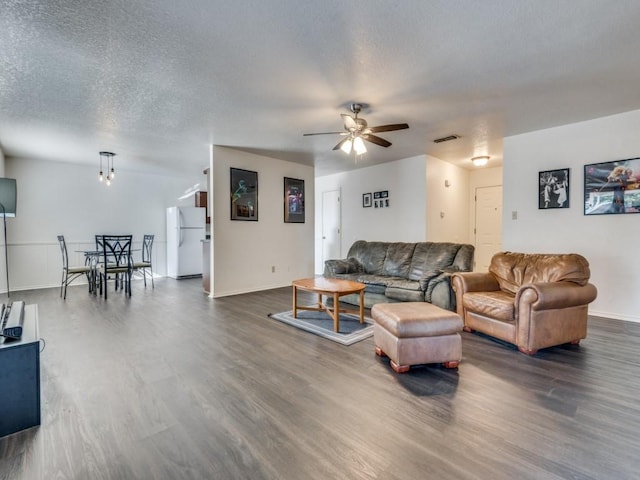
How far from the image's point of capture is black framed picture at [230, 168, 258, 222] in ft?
17.1

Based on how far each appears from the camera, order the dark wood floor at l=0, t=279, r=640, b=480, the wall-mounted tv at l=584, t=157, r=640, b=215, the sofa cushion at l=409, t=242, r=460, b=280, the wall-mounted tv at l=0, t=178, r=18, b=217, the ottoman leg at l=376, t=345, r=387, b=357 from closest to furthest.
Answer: the dark wood floor at l=0, t=279, r=640, b=480 → the ottoman leg at l=376, t=345, r=387, b=357 → the wall-mounted tv at l=0, t=178, r=18, b=217 → the wall-mounted tv at l=584, t=157, r=640, b=215 → the sofa cushion at l=409, t=242, r=460, b=280

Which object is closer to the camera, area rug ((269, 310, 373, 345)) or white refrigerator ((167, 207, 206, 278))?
area rug ((269, 310, 373, 345))

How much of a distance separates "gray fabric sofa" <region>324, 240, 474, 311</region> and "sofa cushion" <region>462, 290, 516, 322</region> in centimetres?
35

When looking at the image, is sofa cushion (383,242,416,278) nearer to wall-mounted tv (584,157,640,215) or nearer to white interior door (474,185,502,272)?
wall-mounted tv (584,157,640,215)

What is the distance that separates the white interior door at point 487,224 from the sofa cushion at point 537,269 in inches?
130

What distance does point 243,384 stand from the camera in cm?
214

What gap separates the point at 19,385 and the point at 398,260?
3.99 metres

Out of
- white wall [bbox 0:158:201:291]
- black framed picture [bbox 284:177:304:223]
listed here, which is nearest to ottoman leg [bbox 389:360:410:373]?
black framed picture [bbox 284:177:304:223]

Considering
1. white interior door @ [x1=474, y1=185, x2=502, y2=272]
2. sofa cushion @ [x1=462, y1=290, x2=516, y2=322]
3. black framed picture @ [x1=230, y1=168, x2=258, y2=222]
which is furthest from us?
white interior door @ [x1=474, y1=185, x2=502, y2=272]

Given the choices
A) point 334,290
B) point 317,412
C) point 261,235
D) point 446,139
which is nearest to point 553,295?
point 334,290

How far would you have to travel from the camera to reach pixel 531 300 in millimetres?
2641

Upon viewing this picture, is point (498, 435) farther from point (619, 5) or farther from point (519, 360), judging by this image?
point (619, 5)

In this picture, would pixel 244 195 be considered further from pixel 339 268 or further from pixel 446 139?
pixel 446 139

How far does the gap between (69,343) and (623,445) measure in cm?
420
